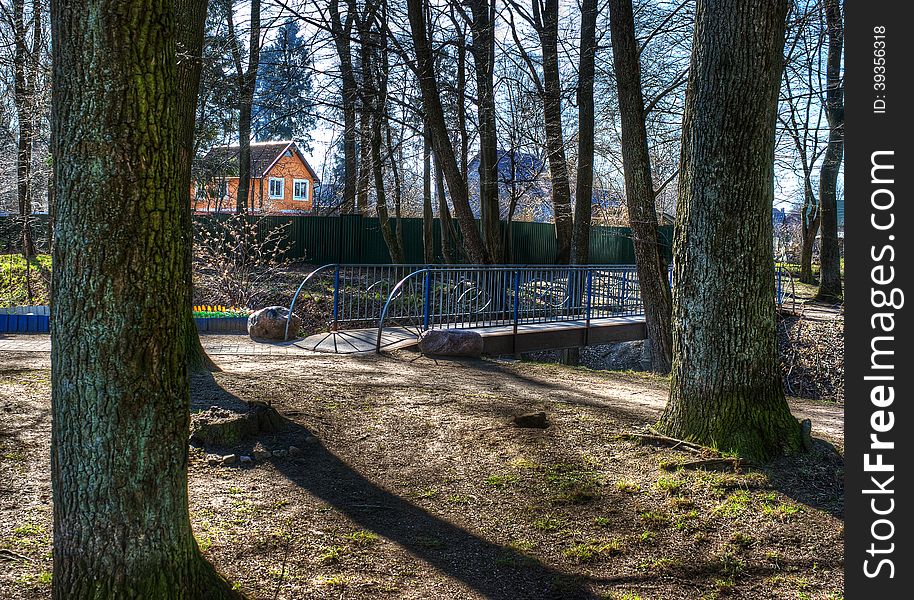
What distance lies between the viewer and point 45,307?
41.4 feet

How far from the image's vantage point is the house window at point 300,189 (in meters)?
53.6

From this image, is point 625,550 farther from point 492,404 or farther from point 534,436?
point 492,404

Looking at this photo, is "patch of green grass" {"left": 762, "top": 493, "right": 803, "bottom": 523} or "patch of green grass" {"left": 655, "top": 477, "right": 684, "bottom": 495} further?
"patch of green grass" {"left": 655, "top": 477, "right": 684, "bottom": 495}

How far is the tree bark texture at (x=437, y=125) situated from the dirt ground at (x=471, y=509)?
31.0 ft

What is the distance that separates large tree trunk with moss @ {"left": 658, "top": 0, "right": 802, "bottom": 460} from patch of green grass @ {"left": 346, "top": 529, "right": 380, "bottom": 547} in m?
2.54

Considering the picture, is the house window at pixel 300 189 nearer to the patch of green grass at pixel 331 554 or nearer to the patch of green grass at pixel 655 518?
the patch of green grass at pixel 655 518

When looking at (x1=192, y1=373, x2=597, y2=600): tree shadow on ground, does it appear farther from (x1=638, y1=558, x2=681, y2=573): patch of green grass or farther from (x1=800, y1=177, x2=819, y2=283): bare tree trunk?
(x1=800, y1=177, x2=819, y2=283): bare tree trunk

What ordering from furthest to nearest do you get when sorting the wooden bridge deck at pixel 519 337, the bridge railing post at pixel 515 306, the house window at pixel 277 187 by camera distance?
the house window at pixel 277 187 → the bridge railing post at pixel 515 306 → the wooden bridge deck at pixel 519 337

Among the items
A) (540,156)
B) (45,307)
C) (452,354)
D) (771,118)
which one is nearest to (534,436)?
(771,118)

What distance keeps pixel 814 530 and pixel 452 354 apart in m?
6.89

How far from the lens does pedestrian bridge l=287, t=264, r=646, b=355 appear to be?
11.8m

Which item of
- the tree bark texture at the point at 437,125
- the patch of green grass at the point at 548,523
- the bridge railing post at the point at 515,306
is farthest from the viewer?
the tree bark texture at the point at 437,125

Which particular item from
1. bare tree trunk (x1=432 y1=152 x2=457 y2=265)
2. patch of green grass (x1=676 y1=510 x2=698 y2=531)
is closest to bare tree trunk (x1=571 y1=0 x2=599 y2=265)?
bare tree trunk (x1=432 y1=152 x2=457 y2=265)

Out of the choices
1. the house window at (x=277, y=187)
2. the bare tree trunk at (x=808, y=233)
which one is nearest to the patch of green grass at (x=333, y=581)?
the bare tree trunk at (x=808, y=233)
